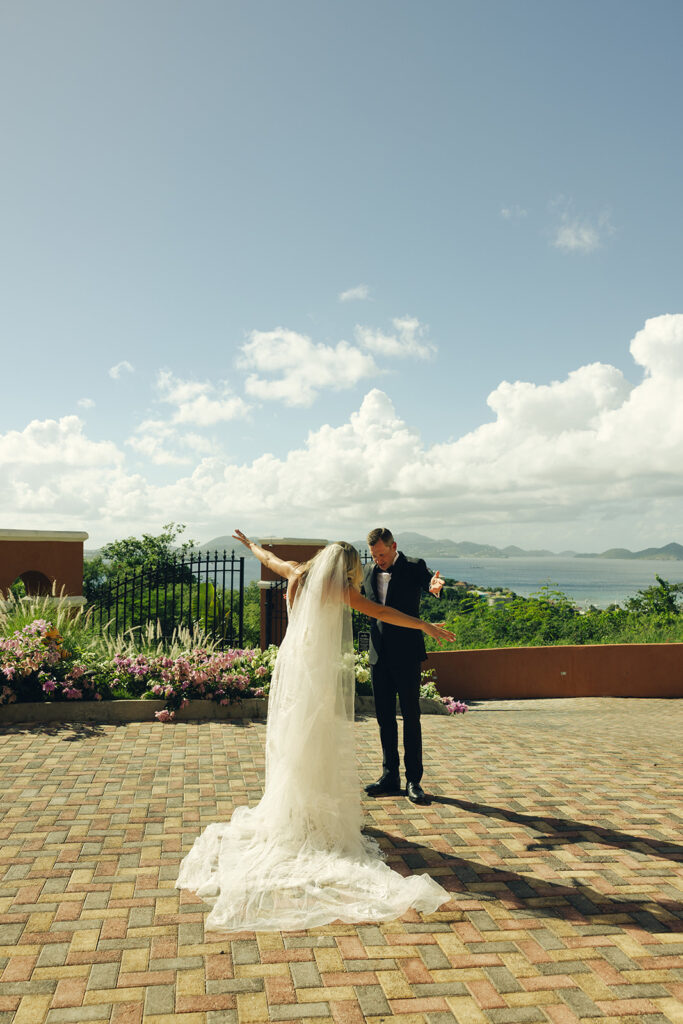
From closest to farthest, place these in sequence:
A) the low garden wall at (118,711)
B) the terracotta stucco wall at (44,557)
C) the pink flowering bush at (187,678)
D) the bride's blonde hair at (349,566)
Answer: the bride's blonde hair at (349,566) < the low garden wall at (118,711) < the pink flowering bush at (187,678) < the terracotta stucco wall at (44,557)

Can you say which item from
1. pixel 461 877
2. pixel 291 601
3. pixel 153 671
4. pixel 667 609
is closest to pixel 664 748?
pixel 461 877

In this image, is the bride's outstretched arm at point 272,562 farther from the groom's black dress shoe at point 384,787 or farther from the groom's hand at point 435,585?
the groom's black dress shoe at point 384,787

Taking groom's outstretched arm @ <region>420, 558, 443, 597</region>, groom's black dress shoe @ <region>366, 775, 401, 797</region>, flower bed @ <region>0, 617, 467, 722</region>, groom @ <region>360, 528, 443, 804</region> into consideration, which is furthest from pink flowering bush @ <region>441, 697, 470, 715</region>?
groom's outstretched arm @ <region>420, 558, 443, 597</region>

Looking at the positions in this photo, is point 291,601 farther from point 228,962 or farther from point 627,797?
point 627,797

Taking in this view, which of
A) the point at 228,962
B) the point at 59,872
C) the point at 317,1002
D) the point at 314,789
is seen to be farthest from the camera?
the point at 314,789

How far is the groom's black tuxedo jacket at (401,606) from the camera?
18.6 feet

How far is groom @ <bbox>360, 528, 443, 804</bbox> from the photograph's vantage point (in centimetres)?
565

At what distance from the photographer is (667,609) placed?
1875 centimetres

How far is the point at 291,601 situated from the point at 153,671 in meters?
4.57

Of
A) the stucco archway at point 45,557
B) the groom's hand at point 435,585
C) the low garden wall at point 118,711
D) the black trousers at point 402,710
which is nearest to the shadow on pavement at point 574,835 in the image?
the black trousers at point 402,710

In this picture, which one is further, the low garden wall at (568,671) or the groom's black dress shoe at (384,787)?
the low garden wall at (568,671)

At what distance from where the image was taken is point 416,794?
219 inches

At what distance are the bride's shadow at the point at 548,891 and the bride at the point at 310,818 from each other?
20 cm

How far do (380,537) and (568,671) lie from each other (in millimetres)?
10156
